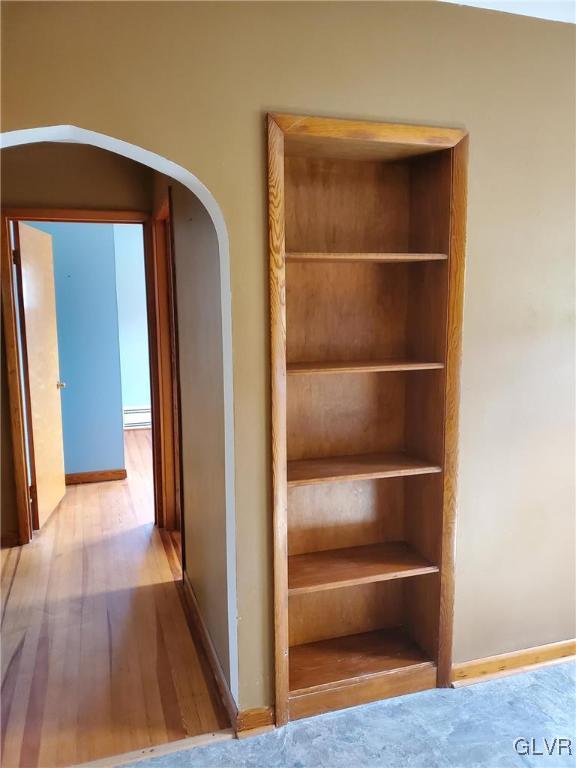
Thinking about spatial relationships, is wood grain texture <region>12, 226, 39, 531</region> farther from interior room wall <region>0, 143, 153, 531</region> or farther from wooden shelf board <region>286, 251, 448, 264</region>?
wooden shelf board <region>286, 251, 448, 264</region>

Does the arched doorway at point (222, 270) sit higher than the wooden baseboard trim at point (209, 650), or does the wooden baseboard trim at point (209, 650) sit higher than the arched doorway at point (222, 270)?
the arched doorway at point (222, 270)

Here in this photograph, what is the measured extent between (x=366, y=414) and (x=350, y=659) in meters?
0.99

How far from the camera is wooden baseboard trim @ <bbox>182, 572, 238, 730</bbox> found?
7.08ft

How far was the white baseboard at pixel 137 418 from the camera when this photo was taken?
733 centimetres

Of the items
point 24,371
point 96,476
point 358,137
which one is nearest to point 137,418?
point 96,476

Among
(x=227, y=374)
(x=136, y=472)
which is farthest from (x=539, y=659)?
(x=136, y=472)

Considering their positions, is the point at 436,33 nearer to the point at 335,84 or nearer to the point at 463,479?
the point at 335,84

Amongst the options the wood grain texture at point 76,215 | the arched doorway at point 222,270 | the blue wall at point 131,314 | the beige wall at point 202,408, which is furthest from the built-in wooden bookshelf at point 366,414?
the blue wall at point 131,314

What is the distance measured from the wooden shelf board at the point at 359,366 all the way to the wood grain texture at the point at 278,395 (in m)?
0.10

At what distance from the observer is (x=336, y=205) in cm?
222

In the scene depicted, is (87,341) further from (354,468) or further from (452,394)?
(452,394)

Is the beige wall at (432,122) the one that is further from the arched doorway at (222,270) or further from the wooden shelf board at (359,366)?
the wooden shelf board at (359,366)

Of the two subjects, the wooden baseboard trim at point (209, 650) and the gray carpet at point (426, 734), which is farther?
the wooden baseboard trim at point (209, 650)

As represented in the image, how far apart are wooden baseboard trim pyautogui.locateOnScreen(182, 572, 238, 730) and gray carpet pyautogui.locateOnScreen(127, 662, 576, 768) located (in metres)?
0.12
